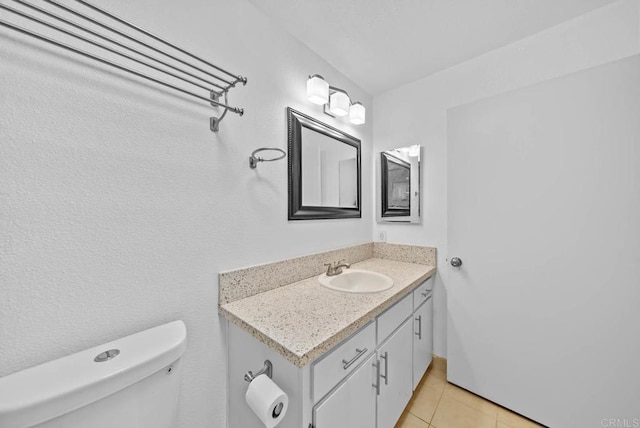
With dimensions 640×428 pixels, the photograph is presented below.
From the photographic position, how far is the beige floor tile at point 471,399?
148cm

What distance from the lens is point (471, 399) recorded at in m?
1.55

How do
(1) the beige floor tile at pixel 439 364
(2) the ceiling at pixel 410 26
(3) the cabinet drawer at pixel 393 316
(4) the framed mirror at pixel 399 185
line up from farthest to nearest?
(4) the framed mirror at pixel 399 185 < (1) the beige floor tile at pixel 439 364 < (2) the ceiling at pixel 410 26 < (3) the cabinet drawer at pixel 393 316

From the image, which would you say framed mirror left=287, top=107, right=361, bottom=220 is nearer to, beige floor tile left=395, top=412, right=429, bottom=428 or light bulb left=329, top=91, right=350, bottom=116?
light bulb left=329, top=91, right=350, bottom=116

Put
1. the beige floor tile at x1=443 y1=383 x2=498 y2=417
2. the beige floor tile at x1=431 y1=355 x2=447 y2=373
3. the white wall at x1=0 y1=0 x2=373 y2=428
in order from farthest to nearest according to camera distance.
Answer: the beige floor tile at x1=431 y1=355 x2=447 y2=373, the beige floor tile at x1=443 y1=383 x2=498 y2=417, the white wall at x1=0 y1=0 x2=373 y2=428

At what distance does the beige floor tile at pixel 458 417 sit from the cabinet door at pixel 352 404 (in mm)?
617

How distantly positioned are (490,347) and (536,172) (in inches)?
44.7

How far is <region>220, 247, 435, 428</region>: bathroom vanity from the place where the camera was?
79 centimetres

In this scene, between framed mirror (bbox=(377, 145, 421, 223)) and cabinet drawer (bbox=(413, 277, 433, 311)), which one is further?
framed mirror (bbox=(377, 145, 421, 223))

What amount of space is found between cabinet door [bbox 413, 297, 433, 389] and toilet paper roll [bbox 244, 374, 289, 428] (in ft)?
3.45

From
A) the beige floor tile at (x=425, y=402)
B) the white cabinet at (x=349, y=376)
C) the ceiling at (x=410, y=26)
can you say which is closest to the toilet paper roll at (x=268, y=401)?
the white cabinet at (x=349, y=376)

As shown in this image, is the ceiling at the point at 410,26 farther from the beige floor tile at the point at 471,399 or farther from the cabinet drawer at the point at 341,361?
the beige floor tile at the point at 471,399

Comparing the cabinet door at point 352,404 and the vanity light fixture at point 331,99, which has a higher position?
the vanity light fixture at point 331,99

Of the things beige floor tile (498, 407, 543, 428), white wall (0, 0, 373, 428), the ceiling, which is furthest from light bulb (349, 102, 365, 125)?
beige floor tile (498, 407, 543, 428)

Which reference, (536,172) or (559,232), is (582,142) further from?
(559,232)
